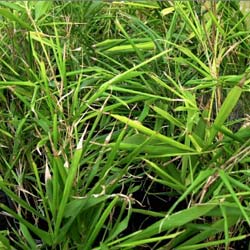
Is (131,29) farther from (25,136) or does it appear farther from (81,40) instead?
(25,136)

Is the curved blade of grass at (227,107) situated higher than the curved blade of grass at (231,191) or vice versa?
the curved blade of grass at (227,107)

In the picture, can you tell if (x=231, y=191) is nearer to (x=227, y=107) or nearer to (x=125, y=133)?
(x=227, y=107)

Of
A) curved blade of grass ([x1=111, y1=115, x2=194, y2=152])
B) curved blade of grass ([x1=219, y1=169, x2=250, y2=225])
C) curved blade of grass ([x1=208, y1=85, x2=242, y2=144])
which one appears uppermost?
curved blade of grass ([x1=208, y1=85, x2=242, y2=144])

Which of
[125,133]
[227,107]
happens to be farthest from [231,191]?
[125,133]

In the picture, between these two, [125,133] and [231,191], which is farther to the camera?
[125,133]

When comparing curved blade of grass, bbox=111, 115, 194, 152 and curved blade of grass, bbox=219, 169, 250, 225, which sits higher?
curved blade of grass, bbox=111, 115, 194, 152

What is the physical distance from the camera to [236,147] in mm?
588

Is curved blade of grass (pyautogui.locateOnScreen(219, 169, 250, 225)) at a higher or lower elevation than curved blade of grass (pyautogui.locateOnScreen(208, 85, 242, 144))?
lower

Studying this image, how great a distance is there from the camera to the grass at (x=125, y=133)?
21.2 inches

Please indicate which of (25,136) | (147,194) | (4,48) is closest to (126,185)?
(147,194)

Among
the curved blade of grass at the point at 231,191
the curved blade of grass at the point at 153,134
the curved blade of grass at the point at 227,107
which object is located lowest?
the curved blade of grass at the point at 231,191

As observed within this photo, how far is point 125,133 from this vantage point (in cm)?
65

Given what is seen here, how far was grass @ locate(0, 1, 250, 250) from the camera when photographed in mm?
538

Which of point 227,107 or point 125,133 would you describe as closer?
point 227,107
